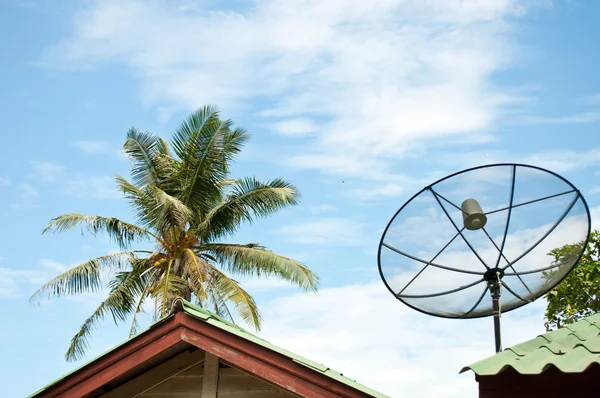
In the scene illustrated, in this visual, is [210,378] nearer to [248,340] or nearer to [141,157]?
[248,340]

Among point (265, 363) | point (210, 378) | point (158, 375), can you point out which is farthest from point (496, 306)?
point (158, 375)

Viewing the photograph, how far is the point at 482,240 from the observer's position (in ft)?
26.0

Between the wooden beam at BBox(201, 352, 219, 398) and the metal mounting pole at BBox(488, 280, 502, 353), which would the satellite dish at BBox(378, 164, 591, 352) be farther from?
the wooden beam at BBox(201, 352, 219, 398)

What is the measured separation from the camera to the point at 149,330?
6.25 meters

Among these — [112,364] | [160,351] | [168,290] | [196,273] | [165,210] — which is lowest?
[112,364]

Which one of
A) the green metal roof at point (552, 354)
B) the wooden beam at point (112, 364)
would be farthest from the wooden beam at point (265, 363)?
the green metal roof at point (552, 354)

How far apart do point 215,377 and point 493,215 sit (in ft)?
11.2

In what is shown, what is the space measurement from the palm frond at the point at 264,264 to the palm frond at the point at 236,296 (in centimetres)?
84

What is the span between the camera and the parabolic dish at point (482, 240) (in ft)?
24.6

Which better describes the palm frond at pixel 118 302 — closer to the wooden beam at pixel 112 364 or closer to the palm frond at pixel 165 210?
Result: the palm frond at pixel 165 210

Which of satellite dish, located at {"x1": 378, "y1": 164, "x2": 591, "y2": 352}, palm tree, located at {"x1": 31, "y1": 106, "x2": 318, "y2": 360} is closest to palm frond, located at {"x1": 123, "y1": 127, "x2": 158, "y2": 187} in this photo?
palm tree, located at {"x1": 31, "y1": 106, "x2": 318, "y2": 360}

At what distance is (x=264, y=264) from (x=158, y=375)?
16510mm

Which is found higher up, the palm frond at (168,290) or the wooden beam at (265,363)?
the palm frond at (168,290)

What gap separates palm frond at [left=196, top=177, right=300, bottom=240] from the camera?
24141 mm
